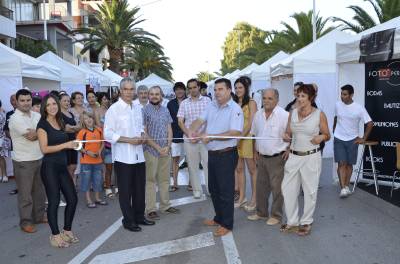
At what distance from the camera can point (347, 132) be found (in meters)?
7.97

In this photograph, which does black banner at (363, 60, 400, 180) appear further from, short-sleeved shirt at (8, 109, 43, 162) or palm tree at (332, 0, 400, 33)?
palm tree at (332, 0, 400, 33)

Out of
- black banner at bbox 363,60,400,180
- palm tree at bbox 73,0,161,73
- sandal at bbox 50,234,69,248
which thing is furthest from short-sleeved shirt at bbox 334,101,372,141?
palm tree at bbox 73,0,161,73

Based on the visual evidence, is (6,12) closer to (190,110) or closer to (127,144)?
(190,110)

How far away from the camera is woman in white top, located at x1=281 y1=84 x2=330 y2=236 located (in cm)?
571

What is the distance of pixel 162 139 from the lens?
677 cm

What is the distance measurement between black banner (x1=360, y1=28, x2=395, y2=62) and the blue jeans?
480 cm

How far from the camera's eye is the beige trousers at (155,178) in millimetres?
6809

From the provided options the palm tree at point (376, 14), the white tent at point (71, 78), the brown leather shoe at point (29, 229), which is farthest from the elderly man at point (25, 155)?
the palm tree at point (376, 14)

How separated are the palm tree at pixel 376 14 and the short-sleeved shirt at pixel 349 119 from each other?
1735cm

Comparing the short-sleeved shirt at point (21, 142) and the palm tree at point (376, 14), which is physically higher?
the palm tree at point (376, 14)

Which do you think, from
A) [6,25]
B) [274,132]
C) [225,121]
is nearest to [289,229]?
[274,132]

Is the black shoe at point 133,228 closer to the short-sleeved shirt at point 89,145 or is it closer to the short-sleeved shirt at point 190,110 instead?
the short-sleeved shirt at point 89,145

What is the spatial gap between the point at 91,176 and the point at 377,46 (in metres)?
5.08

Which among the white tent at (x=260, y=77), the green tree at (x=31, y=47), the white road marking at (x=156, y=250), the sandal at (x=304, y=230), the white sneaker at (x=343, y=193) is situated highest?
the green tree at (x=31, y=47)
